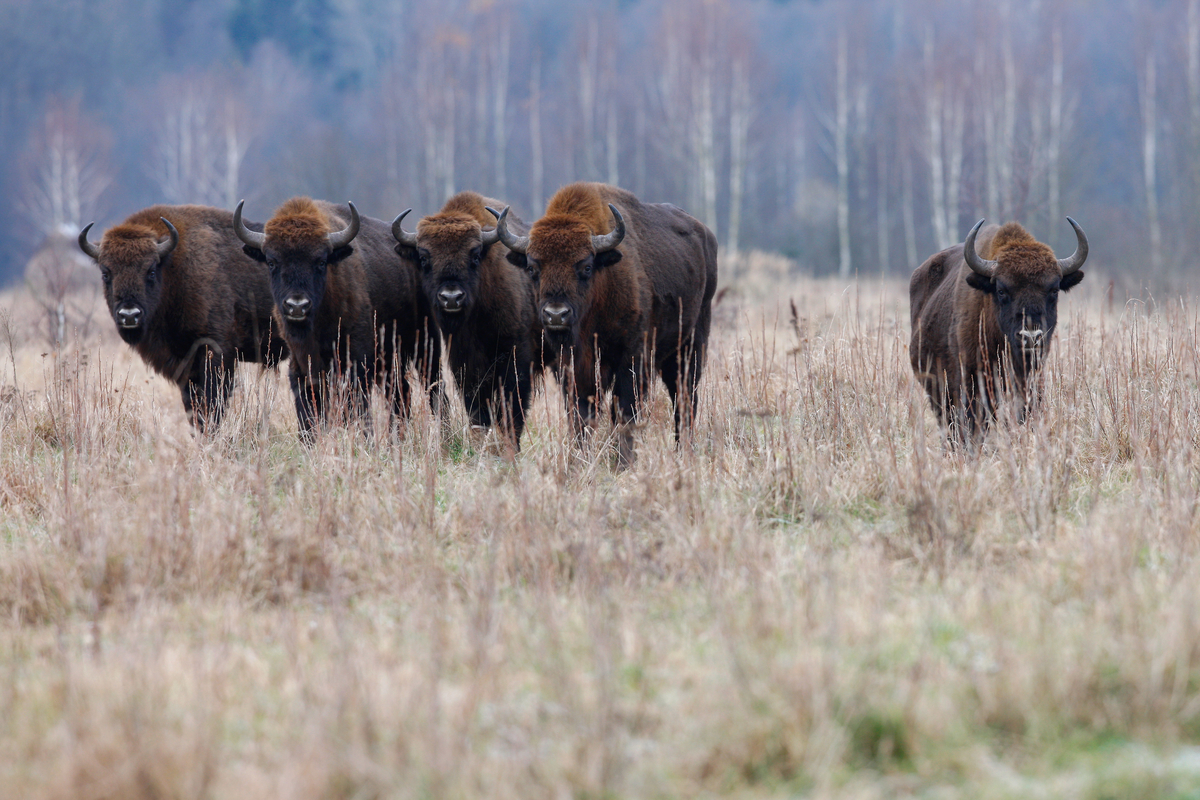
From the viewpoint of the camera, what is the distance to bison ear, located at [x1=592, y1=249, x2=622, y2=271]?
7105mm

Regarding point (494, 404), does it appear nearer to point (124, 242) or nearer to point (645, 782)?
point (124, 242)

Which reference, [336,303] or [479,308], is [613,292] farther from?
[336,303]

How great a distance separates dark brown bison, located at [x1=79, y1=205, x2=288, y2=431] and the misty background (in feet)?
49.8

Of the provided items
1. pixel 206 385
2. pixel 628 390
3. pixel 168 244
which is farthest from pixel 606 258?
pixel 168 244

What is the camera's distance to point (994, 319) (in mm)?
6715

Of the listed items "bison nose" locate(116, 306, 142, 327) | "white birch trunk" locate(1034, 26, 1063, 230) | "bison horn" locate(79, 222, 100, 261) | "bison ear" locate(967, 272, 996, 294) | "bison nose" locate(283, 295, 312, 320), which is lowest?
"bison nose" locate(116, 306, 142, 327)

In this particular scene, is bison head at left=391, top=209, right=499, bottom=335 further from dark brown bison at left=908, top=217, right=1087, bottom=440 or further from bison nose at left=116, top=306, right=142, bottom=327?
dark brown bison at left=908, top=217, right=1087, bottom=440

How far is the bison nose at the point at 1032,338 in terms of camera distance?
6352mm

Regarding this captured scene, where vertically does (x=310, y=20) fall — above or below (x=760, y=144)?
above

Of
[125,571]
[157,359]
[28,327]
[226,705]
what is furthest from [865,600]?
[28,327]

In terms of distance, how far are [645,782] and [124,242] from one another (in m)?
7.02

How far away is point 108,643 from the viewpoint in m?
3.71

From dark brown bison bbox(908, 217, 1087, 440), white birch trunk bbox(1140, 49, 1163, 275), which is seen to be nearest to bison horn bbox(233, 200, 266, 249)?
dark brown bison bbox(908, 217, 1087, 440)

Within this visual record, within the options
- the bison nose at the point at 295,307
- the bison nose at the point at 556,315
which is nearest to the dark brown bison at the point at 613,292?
the bison nose at the point at 556,315
